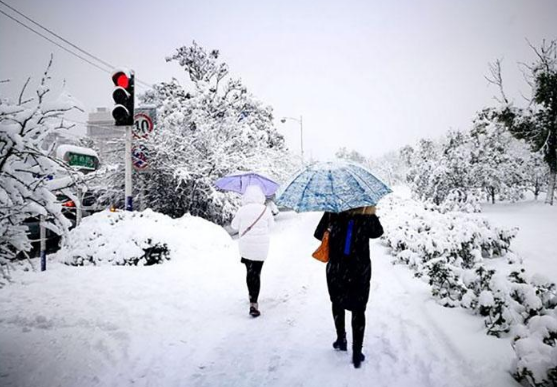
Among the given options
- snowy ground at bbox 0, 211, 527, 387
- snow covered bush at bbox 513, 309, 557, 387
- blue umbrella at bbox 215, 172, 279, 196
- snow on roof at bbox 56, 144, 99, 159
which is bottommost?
snowy ground at bbox 0, 211, 527, 387

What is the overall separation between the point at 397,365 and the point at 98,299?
4565mm

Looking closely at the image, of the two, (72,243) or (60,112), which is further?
(72,243)

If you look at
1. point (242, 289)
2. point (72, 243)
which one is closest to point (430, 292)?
point (242, 289)

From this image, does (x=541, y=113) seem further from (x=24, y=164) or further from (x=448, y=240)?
(x=24, y=164)

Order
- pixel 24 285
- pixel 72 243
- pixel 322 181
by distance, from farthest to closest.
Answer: pixel 72 243 → pixel 24 285 → pixel 322 181

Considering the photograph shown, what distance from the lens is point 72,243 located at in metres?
7.57

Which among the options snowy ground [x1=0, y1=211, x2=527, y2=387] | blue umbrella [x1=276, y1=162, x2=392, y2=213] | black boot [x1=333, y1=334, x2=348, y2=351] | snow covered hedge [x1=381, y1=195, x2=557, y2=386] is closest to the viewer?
snow covered hedge [x1=381, y1=195, x2=557, y2=386]

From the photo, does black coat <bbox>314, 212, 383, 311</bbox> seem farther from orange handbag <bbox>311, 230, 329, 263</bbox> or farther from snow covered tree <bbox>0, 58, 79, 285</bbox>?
snow covered tree <bbox>0, 58, 79, 285</bbox>

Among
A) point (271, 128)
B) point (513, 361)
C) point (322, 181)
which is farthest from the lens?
point (271, 128)

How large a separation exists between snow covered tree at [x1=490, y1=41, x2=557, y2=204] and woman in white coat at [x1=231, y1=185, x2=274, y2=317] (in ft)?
62.2

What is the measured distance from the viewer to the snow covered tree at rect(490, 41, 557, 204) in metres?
17.0

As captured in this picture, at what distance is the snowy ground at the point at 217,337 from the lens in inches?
122

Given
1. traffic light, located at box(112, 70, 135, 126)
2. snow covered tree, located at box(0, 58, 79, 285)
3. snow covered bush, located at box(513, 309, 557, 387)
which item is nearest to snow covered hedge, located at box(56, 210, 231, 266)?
traffic light, located at box(112, 70, 135, 126)

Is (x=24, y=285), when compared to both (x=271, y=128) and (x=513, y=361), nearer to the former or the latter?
(x=513, y=361)
